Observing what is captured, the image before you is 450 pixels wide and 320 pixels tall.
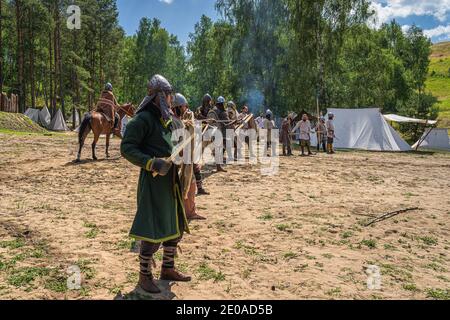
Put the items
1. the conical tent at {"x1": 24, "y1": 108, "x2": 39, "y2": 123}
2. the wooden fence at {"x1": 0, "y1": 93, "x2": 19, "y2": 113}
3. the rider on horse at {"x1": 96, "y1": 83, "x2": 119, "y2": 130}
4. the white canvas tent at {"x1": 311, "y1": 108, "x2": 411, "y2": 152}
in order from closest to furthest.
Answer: the rider on horse at {"x1": 96, "y1": 83, "x2": 119, "y2": 130}, the white canvas tent at {"x1": 311, "y1": 108, "x2": 411, "y2": 152}, the wooden fence at {"x1": 0, "y1": 93, "x2": 19, "y2": 113}, the conical tent at {"x1": 24, "y1": 108, "x2": 39, "y2": 123}

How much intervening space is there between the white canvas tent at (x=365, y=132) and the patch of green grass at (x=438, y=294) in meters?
17.4

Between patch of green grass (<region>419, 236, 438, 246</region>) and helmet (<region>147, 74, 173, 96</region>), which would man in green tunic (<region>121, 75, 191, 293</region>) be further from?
patch of green grass (<region>419, 236, 438, 246</region>)

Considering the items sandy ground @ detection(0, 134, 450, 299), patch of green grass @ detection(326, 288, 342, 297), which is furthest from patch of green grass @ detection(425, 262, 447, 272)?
patch of green grass @ detection(326, 288, 342, 297)

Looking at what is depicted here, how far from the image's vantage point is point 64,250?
15.0 feet

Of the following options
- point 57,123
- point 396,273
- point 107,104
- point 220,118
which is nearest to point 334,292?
point 396,273

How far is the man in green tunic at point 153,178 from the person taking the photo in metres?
3.36

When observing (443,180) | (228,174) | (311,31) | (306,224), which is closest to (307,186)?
(228,174)

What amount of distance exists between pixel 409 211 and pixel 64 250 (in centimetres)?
534

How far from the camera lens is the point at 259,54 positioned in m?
29.0

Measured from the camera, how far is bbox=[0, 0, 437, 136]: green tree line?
25500mm

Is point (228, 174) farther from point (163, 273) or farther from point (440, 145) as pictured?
point (440, 145)

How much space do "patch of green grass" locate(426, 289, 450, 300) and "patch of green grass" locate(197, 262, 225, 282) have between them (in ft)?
6.24

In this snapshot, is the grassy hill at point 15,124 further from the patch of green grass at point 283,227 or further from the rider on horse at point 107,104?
the patch of green grass at point 283,227
